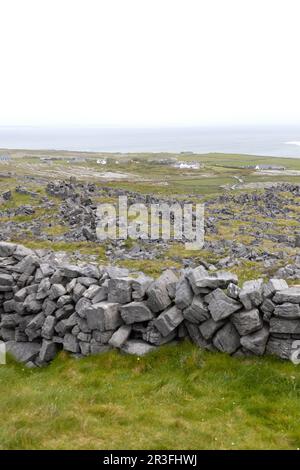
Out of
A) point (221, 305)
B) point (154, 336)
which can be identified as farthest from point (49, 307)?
point (221, 305)

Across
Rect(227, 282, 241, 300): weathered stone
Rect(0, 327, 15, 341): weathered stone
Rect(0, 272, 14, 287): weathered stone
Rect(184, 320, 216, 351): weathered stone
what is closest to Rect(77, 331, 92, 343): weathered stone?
Rect(184, 320, 216, 351): weathered stone

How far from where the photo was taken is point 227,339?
16719 mm

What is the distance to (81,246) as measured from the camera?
3975 cm

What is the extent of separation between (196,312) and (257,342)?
2503 mm

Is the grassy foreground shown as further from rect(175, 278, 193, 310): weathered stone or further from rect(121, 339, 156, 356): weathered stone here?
rect(175, 278, 193, 310): weathered stone

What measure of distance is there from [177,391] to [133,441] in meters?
2.95

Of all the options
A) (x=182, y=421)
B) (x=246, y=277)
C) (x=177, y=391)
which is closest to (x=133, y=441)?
(x=182, y=421)

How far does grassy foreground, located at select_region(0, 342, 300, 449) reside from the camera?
1248cm

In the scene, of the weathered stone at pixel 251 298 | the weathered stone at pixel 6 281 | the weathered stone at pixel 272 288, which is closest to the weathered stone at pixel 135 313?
the weathered stone at pixel 251 298

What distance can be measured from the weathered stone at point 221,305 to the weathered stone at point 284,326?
1368mm

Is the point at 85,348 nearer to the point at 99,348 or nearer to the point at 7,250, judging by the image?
the point at 99,348

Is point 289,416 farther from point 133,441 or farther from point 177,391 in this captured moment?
point 133,441

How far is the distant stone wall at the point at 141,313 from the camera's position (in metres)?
16.4

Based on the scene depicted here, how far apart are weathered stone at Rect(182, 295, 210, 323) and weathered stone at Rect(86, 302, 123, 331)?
9.49 feet
